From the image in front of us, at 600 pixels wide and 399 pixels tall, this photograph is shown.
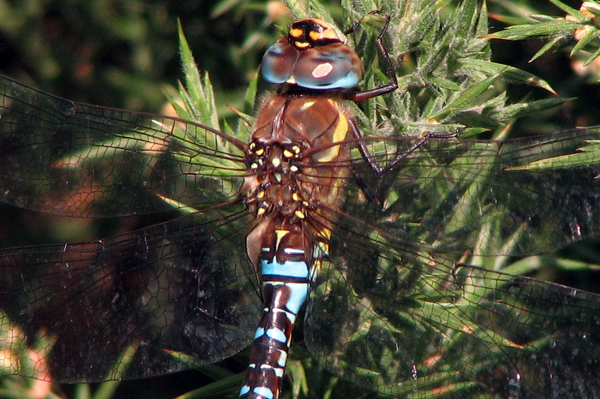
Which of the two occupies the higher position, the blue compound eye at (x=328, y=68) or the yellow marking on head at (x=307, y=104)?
the blue compound eye at (x=328, y=68)

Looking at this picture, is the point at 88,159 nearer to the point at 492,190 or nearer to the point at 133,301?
the point at 133,301

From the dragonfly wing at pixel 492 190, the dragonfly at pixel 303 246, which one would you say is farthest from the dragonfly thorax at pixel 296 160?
the dragonfly wing at pixel 492 190

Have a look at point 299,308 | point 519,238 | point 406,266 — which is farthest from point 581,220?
point 299,308

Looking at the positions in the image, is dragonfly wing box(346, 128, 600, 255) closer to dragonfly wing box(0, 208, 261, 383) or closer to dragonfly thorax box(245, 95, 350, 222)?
dragonfly thorax box(245, 95, 350, 222)

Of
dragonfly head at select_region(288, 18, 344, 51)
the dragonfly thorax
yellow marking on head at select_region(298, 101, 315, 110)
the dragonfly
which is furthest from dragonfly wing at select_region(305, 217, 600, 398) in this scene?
dragonfly head at select_region(288, 18, 344, 51)

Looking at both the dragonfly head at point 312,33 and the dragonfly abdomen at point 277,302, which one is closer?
the dragonfly abdomen at point 277,302

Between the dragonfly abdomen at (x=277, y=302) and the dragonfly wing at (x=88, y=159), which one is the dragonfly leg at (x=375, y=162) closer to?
the dragonfly abdomen at (x=277, y=302)

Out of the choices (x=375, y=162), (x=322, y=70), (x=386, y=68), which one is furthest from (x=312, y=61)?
(x=375, y=162)

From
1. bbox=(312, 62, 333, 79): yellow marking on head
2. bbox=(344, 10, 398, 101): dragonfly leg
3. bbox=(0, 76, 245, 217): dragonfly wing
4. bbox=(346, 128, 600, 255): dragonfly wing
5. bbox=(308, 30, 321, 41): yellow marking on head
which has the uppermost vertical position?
bbox=(308, 30, 321, 41): yellow marking on head
